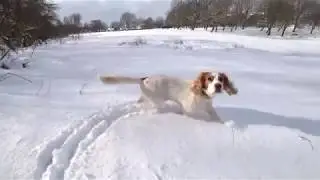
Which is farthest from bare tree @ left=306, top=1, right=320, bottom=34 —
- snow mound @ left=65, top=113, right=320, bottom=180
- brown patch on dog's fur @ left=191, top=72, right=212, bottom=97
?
snow mound @ left=65, top=113, right=320, bottom=180

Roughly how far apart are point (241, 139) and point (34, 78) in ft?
18.1

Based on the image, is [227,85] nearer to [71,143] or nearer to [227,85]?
[227,85]

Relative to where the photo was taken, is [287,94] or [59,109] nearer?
[59,109]

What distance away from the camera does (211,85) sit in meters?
5.41

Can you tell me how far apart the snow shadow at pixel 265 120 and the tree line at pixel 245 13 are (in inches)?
2032

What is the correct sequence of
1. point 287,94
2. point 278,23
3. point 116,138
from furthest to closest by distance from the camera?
point 278,23
point 287,94
point 116,138

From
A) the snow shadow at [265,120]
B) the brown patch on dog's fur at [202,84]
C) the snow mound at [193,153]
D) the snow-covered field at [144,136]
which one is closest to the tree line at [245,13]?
the snow-covered field at [144,136]

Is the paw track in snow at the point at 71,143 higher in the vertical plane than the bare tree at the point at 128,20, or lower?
higher

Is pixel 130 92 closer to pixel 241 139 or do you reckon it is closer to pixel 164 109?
pixel 164 109

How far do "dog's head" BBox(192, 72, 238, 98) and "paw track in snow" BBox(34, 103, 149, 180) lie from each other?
3.12 feet

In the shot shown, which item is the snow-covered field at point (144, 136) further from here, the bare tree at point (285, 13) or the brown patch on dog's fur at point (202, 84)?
the bare tree at point (285, 13)

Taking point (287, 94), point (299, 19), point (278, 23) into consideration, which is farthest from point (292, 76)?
point (299, 19)

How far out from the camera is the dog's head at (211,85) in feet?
17.7

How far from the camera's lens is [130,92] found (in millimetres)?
7320
